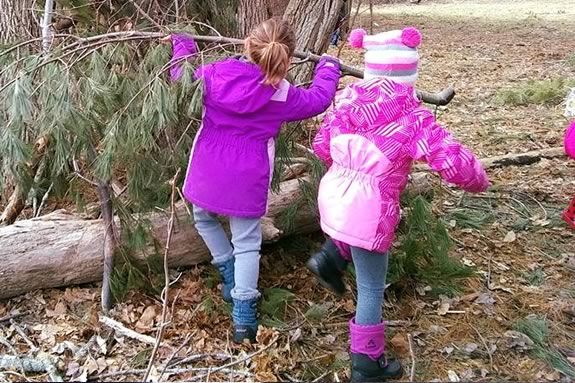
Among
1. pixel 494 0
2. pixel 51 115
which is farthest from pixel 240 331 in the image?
pixel 494 0

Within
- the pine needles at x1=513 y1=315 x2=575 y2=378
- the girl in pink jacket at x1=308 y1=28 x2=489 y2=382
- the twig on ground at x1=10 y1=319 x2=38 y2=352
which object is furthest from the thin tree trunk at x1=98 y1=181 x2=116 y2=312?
the pine needles at x1=513 y1=315 x2=575 y2=378

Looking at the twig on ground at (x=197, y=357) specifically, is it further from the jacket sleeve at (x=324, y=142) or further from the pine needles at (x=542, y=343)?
the pine needles at (x=542, y=343)

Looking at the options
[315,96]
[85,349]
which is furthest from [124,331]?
[315,96]

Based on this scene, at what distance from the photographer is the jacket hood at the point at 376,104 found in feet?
8.52

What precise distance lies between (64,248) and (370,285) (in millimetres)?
1475

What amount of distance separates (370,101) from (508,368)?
127 centimetres

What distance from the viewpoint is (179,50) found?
117 inches

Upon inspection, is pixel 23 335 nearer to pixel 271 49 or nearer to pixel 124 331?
pixel 124 331

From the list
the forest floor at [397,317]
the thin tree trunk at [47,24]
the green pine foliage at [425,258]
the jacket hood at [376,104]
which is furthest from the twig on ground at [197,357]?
the thin tree trunk at [47,24]

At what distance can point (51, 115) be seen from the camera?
2729 mm

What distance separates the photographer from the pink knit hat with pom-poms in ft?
8.64

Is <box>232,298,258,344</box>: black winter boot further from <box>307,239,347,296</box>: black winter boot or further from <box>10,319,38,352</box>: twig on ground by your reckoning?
<box>10,319,38,352</box>: twig on ground

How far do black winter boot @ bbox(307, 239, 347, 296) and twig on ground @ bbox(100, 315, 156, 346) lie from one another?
761 millimetres

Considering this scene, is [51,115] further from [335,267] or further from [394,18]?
[394,18]
